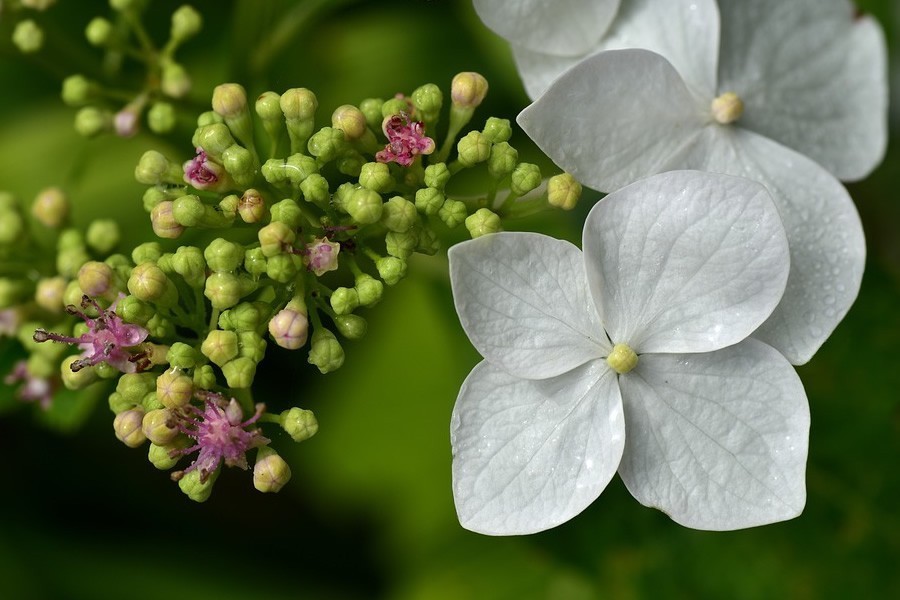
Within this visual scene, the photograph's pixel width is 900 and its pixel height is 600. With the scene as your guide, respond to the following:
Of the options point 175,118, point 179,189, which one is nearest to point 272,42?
point 175,118

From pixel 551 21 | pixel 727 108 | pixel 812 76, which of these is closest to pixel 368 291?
pixel 551 21

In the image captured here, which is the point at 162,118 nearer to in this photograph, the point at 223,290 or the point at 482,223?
the point at 223,290

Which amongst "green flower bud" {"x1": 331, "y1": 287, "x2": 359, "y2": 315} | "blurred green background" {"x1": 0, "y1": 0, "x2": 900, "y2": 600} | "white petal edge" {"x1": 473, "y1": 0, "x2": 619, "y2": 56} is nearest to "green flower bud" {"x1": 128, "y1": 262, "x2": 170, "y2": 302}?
"green flower bud" {"x1": 331, "y1": 287, "x2": 359, "y2": 315}

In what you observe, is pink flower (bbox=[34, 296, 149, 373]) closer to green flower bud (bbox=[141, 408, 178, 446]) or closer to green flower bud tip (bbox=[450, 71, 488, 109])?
green flower bud (bbox=[141, 408, 178, 446])

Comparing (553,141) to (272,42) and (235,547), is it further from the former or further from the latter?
(235,547)

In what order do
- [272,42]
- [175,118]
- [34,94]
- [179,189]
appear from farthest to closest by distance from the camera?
[34,94] < [272,42] < [175,118] < [179,189]

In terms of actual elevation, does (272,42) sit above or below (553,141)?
above

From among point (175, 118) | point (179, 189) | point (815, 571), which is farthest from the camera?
point (815, 571)
